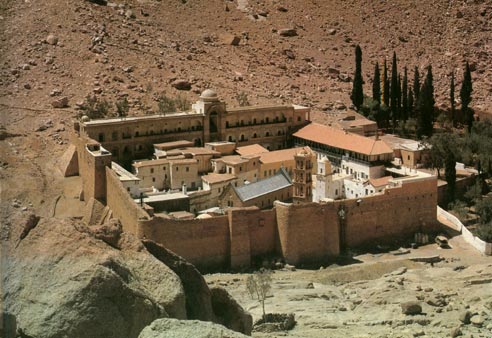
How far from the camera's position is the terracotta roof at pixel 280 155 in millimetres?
50681

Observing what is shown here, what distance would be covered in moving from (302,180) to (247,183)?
2.86m

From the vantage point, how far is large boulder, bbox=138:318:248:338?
1077 centimetres

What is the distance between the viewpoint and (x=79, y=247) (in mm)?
12320

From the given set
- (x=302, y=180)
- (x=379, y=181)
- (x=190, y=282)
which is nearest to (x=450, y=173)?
(x=379, y=181)

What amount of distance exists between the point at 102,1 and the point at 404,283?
42786 mm

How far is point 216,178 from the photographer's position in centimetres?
4700

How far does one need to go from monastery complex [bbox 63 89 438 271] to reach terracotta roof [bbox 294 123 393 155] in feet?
0.26

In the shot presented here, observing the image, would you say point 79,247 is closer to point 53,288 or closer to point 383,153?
point 53,288

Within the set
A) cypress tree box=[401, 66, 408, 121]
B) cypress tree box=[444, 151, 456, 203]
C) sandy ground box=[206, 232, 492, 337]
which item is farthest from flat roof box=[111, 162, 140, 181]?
cypress tree box=[401, 66, 408, 121]

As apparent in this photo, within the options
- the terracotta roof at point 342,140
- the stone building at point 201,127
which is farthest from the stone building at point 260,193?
the stone building at point 201,127

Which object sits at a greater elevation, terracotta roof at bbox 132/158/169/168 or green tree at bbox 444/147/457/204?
terracotta roof at bbox 132/158/169/168

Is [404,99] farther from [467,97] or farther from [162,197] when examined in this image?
[162,197]

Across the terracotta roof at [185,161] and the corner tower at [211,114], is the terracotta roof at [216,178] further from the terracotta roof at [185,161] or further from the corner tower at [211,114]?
the corner tower at [211,114]

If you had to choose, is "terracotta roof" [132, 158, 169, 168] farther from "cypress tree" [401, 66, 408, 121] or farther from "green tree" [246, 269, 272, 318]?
"cypress tree" [401, 66, 408, 121]
